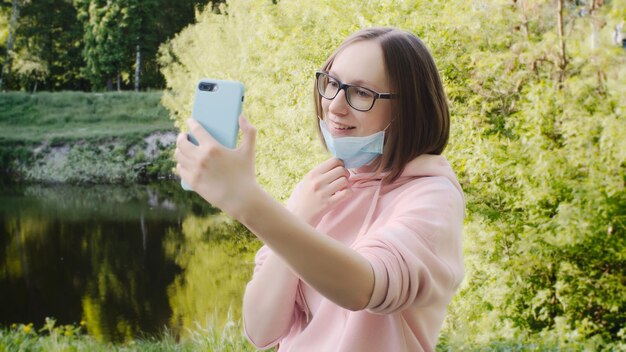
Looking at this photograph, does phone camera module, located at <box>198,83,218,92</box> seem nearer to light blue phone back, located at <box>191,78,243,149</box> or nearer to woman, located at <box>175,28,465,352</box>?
light blue phone back, located at <box>191,78,243,149</box>

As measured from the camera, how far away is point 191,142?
88 cm

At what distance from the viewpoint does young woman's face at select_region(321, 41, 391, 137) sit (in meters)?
1.16

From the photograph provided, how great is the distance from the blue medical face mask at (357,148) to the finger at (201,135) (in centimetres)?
41

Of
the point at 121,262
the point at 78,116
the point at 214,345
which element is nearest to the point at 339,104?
the point at 214,345

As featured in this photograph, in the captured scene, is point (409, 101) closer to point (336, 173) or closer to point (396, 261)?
point (336, 173)

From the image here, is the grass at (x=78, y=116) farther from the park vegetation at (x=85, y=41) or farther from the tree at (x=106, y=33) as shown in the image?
the park vegetation at (x=85, y=41)

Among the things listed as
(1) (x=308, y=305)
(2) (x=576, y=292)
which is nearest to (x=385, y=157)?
(1) (x=308, y=305)

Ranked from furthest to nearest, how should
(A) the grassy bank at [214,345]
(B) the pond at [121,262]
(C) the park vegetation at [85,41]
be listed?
1. (C) the park vegetation at [85,41]
2. (B) the pond at [121,262]
3. (A) the grassy bank at [214,345]

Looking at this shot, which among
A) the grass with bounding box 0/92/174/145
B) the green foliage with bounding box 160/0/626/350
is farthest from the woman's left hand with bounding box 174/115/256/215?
the grass with bounding box 0/92/174/145

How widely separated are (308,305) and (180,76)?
60.8 ft

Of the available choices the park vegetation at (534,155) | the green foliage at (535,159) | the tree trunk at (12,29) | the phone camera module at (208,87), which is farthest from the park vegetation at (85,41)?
the phone camera module at (208,87)

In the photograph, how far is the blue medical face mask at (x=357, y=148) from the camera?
1210mm

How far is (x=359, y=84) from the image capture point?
3.82ft

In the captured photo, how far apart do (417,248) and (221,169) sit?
1.09 feet
